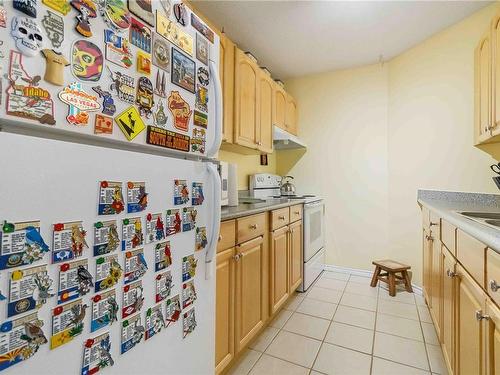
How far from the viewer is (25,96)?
20.6 inches

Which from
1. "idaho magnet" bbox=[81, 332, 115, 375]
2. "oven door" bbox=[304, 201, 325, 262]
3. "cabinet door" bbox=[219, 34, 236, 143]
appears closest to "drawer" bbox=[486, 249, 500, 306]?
"idaho magnet" bbox=[81, 332, 115, 375]

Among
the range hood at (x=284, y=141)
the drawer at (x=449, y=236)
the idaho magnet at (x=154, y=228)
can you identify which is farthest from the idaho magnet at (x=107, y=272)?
the range hood at (x=284, y=141)

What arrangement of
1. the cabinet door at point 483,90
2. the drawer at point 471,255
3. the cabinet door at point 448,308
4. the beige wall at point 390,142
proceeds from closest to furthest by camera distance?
the drawer at point 471,255
the cabinet door at point 448,308
the cabinet door at point 483,90
the beige wall at point 390,142

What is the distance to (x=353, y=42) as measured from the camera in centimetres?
254

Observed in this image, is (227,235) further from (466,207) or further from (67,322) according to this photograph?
(466,207)

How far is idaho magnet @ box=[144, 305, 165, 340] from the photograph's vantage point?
2.56 ft

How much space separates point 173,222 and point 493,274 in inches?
41.1

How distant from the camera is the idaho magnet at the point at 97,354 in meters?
0.63

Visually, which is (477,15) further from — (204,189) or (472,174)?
(204,189)

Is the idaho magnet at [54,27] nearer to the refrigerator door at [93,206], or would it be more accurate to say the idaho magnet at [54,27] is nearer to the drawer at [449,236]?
the refrigerator door at [93,206]

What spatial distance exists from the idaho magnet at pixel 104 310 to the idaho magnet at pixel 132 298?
2 centimetres

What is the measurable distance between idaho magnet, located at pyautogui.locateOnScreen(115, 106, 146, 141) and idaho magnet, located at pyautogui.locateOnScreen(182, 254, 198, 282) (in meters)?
0.46

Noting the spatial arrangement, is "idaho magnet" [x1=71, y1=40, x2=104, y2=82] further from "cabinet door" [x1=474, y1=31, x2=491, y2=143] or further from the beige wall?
the beige wall

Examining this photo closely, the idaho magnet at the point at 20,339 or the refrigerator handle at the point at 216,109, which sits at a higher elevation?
the refrigerator handle at the point at 216,109
